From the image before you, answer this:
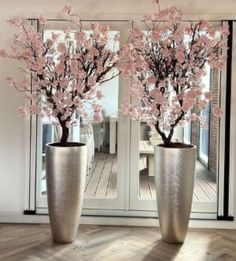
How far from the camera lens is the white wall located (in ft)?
12.7

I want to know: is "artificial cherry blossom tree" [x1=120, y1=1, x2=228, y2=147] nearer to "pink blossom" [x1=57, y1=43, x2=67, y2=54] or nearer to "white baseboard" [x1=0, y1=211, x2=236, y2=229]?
"pink blossom" [x1=57, y1=43, x2=67, y2=54]

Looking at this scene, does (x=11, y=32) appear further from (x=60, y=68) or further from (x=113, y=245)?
(x=113, y=245)

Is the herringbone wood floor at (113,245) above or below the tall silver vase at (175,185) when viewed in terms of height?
below

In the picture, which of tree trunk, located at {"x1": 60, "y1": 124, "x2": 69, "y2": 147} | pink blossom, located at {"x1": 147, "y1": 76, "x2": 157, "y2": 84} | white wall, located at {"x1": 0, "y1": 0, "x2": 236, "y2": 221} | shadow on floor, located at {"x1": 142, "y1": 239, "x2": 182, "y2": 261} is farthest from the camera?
white wall, located at {"x1": 0, "y1": 0, "x2": 236, "y2": 221}

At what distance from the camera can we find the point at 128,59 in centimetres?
348

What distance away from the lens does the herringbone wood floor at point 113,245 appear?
3.21 meters

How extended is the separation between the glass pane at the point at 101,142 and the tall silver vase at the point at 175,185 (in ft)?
2.43

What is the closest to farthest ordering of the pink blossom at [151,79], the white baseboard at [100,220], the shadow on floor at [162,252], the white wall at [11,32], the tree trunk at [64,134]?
the shadow on floor at [162,252], the pink blossom at [151,79], the tree trunk at [64,134], the white wall at [11,32], the white baseboard at [100,220]

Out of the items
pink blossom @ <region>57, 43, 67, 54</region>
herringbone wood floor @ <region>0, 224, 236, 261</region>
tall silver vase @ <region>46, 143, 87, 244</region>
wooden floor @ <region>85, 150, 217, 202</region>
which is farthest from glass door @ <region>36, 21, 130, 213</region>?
pink blossom @ <region>57, 43, 67, 54</region>

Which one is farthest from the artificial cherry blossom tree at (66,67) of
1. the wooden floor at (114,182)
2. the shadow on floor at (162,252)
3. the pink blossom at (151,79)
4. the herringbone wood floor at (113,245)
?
the shadow on floor at (162,252)

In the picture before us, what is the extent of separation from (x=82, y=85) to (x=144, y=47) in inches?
26.1

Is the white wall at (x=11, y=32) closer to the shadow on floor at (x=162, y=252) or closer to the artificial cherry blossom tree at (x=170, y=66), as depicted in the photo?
the artificial cherry blossom tree at (x=170, y=66)

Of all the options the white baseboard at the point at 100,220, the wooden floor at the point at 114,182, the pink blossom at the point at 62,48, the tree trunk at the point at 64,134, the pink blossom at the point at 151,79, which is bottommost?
the white baseboard at the point at 100,220

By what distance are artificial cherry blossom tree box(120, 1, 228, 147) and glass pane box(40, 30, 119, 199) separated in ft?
1.93
